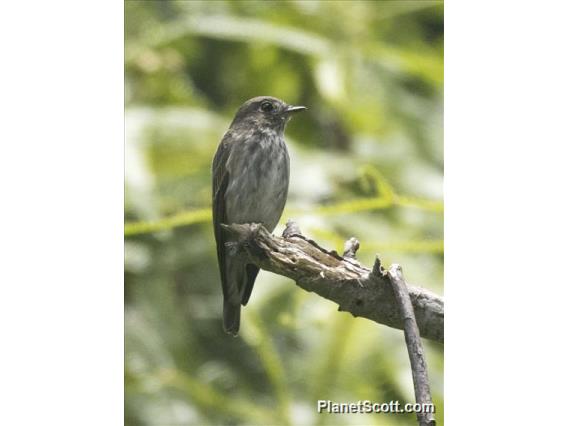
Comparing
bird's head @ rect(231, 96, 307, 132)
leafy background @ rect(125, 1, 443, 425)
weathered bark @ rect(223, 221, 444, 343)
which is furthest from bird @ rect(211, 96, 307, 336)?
weathered bark @ rect(223, 221, 444, 343)

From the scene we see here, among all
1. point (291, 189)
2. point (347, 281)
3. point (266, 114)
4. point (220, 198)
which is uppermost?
point (266, 114)

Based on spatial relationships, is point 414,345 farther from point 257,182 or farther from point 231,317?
point 231,317

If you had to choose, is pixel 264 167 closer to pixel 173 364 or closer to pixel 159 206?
pixel 159 206

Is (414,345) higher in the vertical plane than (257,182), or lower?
lower

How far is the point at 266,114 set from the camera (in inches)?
223

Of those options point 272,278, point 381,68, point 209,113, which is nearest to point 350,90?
point 381,68

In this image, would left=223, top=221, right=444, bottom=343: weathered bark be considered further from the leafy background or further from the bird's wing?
the bird's wing

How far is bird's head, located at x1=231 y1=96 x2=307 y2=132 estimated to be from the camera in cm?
564

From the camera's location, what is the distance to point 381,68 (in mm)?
6910

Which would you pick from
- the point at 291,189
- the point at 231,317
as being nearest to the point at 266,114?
the point at 291,189

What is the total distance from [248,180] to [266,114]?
1.36 ft

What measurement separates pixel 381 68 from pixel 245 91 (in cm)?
93

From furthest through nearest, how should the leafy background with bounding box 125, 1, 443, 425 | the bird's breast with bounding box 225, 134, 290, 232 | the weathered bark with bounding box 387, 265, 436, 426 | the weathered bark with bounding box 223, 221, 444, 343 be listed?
the leafy background with bounding box 125, 1, 443, 425
the bird's breast with bounding box 225, 134, 290, 232
the weathered bark with bounding box 223, 221, 444, 343
the weathered bark with bounding box 387, 265, 436, 426

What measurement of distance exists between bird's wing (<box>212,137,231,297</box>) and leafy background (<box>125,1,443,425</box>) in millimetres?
74
